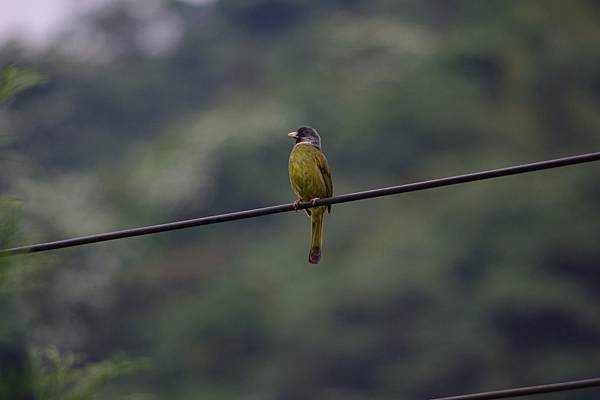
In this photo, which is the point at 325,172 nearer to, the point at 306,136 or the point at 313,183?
the point at 313,183

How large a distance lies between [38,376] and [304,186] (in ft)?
10.6

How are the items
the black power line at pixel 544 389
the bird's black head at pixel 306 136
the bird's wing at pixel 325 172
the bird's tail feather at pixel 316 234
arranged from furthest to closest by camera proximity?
the bird's black head at pixel 306 136
the bird's wing at pixel 325 172
the bird's tail feather at pixel 316 234
the black power line at pixel 544 389

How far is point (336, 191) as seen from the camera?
133 feet

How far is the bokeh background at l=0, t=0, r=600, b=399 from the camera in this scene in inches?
1309

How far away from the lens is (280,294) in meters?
38.7

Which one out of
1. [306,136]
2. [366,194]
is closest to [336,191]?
[306,136]

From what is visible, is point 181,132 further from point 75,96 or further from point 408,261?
point 408,261

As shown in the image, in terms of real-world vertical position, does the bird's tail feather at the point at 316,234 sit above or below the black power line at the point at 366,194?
above

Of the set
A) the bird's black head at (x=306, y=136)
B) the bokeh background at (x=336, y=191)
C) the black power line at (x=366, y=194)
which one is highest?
the bokeh background at (x=336, y=191)

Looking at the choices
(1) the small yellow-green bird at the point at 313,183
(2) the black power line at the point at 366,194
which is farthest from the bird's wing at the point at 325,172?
(2) the black power line at the point at 366,194

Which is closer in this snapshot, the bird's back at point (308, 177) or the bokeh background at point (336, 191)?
the bird's back at point (308, 177)

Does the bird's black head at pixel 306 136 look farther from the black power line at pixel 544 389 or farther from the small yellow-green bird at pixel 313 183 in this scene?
the black power line at pixel 544 389

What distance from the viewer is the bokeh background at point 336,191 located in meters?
33.2

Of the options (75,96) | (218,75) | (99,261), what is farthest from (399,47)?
(99,261)
